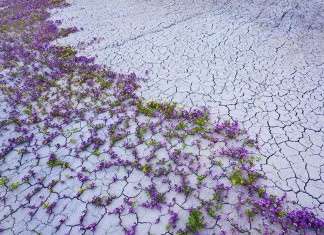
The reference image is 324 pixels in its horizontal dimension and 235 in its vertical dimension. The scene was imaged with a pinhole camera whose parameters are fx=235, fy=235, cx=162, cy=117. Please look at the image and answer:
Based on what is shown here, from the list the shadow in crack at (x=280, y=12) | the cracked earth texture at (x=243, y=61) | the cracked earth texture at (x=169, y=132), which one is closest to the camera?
the cracked earth texture at (x=169, y=132)

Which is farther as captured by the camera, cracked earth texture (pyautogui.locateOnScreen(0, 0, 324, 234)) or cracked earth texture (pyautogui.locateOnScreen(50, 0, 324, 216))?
cracked earth texture (pyautogui.locateOnScreen(50, 0, 324, 216))

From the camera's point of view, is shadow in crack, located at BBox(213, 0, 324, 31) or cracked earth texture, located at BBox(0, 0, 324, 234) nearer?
cracked earth texture, located at BBox(0, 0, 324, 234)

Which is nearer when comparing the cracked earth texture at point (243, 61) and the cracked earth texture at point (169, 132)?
the cracked earth texture at point (169, 132)

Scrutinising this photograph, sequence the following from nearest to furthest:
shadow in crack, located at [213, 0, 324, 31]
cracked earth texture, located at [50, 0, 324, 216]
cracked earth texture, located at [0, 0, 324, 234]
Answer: cracked earth texture, located at [0, 0, 324, 234]
cracked earth texture, located at [50, 0, 324, 216]
shadow in crack, located at [213, 0, 324, 31]

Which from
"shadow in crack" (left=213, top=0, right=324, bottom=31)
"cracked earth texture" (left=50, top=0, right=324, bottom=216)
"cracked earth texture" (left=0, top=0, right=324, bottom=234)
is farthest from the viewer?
"shadow in crack" (left=213, top=0, right=324, bottom=31)

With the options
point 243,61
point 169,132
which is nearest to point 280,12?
point 243,61

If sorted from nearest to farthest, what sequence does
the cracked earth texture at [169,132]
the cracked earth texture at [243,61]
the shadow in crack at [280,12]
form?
1. the cracked earth texture at [169,132]
2. the cracked earth texture at [243,61]
3. the shadow in crack at [280,12]

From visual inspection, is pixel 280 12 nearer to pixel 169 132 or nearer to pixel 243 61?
pixel 243 61

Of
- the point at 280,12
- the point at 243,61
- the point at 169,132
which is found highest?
the point at 280,12

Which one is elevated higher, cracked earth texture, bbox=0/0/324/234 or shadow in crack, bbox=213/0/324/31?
shadow in crack, bbox=213/0/324/31
